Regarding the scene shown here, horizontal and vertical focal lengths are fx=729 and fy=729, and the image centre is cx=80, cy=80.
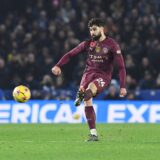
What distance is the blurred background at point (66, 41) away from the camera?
75.2 ft

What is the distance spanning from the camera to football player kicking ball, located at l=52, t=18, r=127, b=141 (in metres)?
13.0

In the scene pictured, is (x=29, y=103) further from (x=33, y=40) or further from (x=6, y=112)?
(x=33, y=40)

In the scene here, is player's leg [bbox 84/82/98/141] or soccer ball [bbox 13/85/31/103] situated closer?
player's leg [bbox 84/82/98/141]

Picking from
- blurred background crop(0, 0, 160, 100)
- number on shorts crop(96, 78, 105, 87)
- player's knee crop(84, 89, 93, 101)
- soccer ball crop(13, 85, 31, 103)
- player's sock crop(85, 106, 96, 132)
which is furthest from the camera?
blurred background crop(0, 0, 160, 100)

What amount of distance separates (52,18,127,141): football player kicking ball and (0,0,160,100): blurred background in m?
8.49

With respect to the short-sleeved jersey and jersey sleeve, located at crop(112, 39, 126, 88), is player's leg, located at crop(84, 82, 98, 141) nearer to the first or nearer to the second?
the short-sleeved jersey

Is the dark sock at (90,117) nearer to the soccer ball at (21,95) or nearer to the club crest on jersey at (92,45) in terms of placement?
the club crest on jersey at (92,45)

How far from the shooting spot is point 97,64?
13.3m

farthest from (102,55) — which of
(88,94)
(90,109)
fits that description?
(90,109)

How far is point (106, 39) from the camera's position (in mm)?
13289

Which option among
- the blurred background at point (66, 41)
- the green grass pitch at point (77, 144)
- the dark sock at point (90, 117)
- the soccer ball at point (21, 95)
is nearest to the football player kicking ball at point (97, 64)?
the dark sock at point (90, 117)

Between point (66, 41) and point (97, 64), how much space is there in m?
10.9

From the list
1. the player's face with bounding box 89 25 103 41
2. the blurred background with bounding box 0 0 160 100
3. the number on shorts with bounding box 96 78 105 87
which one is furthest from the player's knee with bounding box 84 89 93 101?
the blurred background with bounding box 0 0 160 100

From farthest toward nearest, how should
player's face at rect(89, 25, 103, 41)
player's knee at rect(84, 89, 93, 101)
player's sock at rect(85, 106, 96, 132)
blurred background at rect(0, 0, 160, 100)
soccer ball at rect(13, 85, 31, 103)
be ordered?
1. blurred background at rect(0, 0, 160, 100)
2. soccer ball at rect(13, 85, 31, 103)
3. player's sock at rect(85, 106, 96, 132)
4. player's face at rect(89, 25, 103, 41)
5. player's knee at rect(84, 89, 93, 101)
